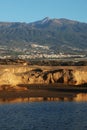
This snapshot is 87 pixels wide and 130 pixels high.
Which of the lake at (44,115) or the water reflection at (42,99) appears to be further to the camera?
the water reflection at (42,99)

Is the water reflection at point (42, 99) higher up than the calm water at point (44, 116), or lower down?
higher up

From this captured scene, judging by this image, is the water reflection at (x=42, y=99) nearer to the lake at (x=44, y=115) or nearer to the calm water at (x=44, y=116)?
the lake at (x=44, y=115)

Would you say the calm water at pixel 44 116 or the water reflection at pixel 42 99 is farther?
the water reflection at pixel 42 99

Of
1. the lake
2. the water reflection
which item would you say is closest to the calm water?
the lake

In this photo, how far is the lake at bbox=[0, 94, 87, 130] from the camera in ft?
138

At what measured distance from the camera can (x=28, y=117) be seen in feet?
154

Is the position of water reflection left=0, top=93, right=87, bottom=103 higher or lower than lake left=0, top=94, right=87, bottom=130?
higher

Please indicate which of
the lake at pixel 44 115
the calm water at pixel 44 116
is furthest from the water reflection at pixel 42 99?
the calm water at pixel 44 116

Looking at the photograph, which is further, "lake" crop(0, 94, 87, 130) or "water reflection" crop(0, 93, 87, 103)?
"water reflection" crop(0, 93, 87, 103)

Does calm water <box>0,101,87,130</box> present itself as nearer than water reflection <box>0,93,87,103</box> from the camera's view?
Yes

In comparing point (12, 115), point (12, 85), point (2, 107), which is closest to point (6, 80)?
point (12, 85)

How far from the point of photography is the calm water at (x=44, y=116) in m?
42.2

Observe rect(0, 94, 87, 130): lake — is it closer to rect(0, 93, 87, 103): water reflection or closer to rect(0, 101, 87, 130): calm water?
rect(0, 101, 87, 130): calm water

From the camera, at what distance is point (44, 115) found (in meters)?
48.2
